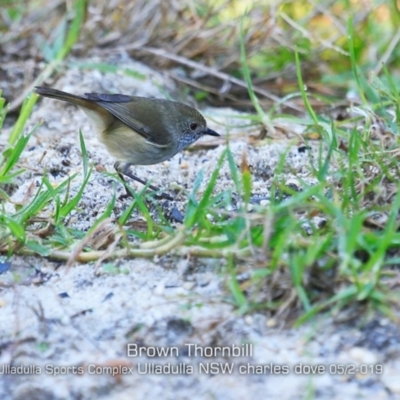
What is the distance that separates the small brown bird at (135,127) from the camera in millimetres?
4487

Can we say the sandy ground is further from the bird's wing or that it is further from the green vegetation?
the bird's wing

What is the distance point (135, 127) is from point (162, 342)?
1.97 meters

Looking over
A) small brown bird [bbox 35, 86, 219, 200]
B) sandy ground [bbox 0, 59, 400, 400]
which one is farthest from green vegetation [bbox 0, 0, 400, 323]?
small brown bird [bbox 35, 86, 219, 200]

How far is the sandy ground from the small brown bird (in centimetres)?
118

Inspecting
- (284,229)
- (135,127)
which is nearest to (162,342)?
(284,229)

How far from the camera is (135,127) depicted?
4.57m

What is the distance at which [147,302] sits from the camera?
3068 millimetres

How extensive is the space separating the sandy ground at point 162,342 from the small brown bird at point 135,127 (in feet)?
3.86

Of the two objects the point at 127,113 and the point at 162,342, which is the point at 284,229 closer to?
the point at 162,342

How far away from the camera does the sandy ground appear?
102 inches

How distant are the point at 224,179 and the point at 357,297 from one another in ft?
5.68

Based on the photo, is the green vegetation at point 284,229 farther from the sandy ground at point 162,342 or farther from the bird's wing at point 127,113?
the bird's wing at point 127,113

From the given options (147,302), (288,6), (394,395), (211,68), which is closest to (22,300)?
(147,302)

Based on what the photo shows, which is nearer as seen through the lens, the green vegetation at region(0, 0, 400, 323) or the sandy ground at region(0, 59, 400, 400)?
the sandy ground at region(0, 59, 400, 400)
